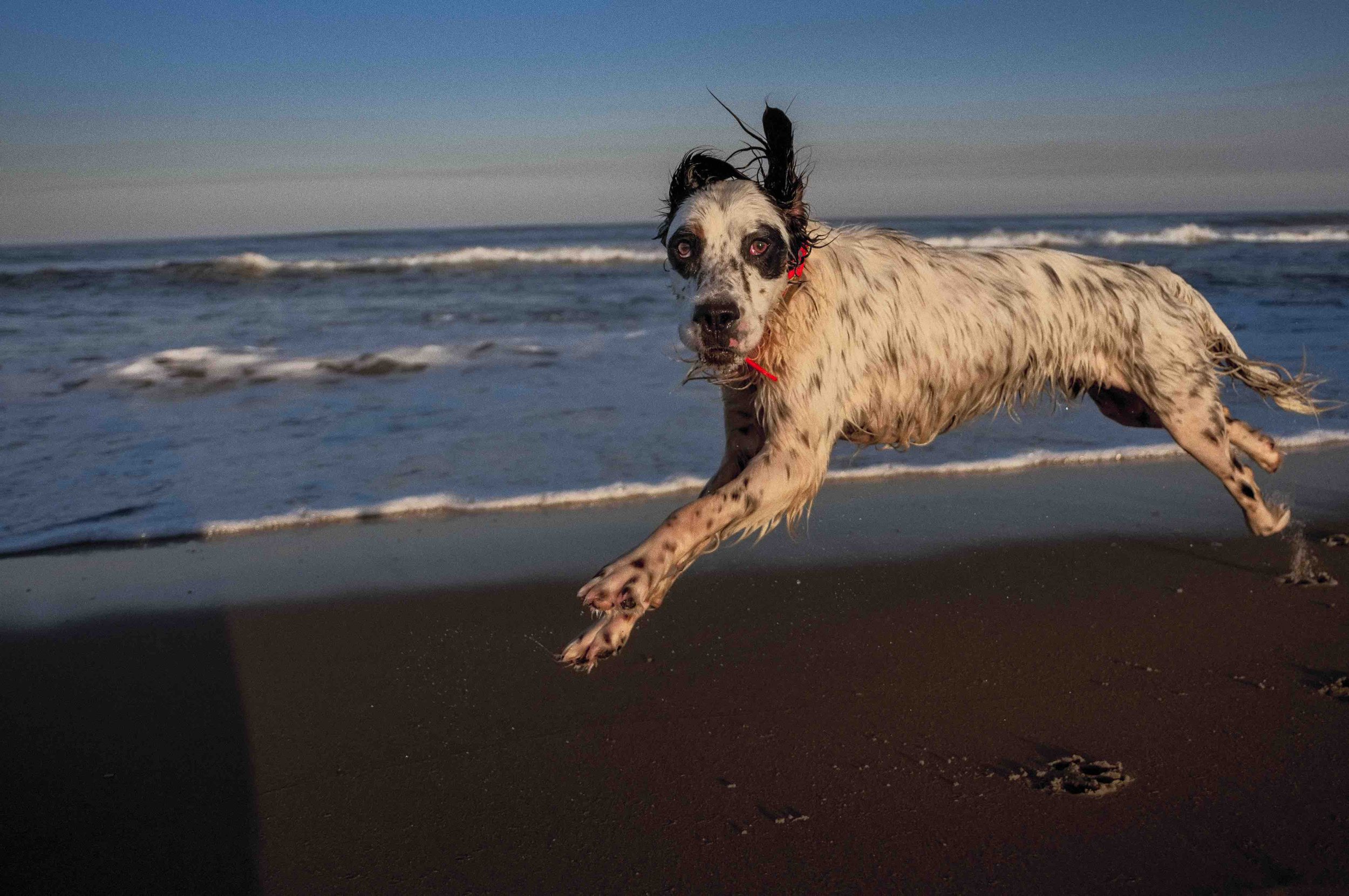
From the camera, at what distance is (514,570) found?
5059 millimetres

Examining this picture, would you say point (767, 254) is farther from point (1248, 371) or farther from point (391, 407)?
point (391, 407)

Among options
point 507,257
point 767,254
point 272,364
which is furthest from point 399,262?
point 767,254

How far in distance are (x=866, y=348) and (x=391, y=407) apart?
552cm

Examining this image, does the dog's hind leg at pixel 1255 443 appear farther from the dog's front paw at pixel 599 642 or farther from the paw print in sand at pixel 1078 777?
the dog's front paw at pixel 599 642

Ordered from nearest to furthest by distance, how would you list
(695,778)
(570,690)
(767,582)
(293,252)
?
(695,778) → (570,690) → (767,582) → (293,252)

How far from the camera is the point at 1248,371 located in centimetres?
504

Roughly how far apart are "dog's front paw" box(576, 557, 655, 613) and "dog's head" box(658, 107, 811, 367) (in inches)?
29.3

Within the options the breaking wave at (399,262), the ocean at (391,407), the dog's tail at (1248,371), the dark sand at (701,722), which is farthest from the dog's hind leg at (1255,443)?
the breaking wave at (399,262)

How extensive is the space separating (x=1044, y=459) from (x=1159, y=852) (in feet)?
14.5

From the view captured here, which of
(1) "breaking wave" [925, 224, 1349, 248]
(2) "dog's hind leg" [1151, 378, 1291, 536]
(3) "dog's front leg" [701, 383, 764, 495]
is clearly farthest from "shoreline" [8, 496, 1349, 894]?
(1) "breaking wave" [925, 224, 1349, 248]

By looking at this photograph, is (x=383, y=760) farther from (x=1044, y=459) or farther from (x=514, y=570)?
(x=1044, y=459)

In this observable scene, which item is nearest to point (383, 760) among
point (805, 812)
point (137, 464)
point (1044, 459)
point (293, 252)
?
point (805, 812)

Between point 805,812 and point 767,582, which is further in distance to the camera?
point 767,582

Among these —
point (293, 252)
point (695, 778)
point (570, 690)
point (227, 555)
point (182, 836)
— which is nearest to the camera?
point (182, 836)
